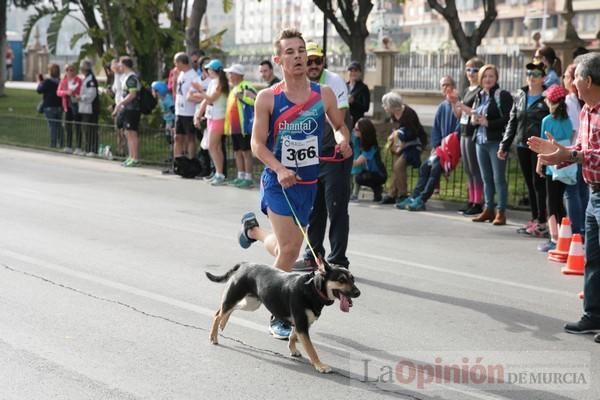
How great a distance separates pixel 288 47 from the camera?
7086mm

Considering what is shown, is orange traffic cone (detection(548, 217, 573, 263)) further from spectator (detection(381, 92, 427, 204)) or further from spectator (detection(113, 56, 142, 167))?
spectator (detection(113, 56, 142, 167))

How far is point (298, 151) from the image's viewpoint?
7.29 m

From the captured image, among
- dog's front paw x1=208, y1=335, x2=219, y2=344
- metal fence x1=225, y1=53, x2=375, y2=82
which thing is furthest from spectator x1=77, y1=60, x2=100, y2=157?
metal fence x1=225, y1=53, x2=375, y2=82

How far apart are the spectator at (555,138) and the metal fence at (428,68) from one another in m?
22.3

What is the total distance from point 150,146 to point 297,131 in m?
13.8

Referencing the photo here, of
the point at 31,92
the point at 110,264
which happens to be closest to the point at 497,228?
the point at 110,264

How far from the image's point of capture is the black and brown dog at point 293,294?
20.6 feet

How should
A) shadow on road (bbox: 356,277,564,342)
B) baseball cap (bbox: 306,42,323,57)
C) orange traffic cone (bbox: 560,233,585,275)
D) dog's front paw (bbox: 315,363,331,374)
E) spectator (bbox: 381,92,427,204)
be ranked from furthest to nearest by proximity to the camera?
1. spectator (bbox: 381,92,427,204)
2. orange traffic cone (bbox: 560,233,585,275)
3. baseball cap (bbox: 306,42,323,57)
4. shadow on road (bbox: 356,277,564,342)
5. dog's front paw (bbox: 315,363,331,374)

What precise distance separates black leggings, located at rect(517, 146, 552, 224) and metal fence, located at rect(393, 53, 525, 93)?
2118 cm

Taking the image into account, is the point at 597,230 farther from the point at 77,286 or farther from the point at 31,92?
the point at 31,92

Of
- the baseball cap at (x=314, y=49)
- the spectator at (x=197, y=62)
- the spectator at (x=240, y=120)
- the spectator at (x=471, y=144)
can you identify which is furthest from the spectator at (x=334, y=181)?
the spectator at (x=197, y=62)

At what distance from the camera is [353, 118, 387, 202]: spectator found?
14945mm

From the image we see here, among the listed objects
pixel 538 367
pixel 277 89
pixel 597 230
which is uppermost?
pixel 277 89

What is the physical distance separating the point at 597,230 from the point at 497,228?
545cm
